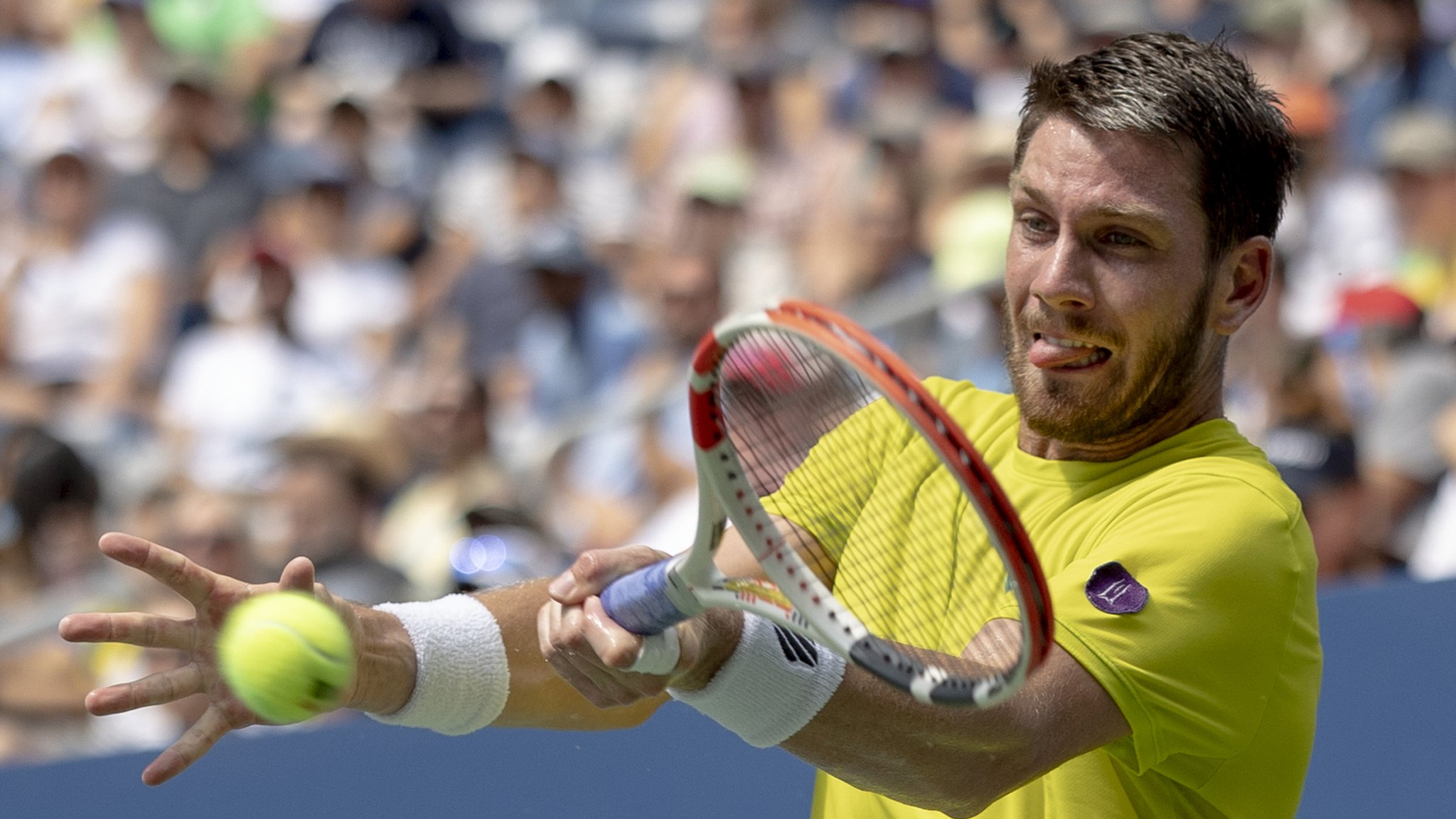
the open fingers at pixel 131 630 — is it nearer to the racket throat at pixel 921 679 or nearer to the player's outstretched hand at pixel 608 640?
the player's outstretched hand at pixel 608 640

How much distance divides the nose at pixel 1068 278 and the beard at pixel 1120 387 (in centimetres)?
4

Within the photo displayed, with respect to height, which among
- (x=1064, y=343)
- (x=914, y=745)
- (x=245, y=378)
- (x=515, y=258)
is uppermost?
(x=515, y=258)

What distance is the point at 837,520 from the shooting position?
2389 mm

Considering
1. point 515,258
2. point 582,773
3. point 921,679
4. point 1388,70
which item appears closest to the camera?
point 921,679

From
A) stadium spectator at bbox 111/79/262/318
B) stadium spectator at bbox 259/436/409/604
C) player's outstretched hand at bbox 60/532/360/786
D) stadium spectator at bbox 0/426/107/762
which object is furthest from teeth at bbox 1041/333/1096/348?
stadium spectator at bbox 111/79/262/318

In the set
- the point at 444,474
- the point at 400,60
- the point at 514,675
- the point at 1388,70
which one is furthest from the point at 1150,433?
the point at 400,60

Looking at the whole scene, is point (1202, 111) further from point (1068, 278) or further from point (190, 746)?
point (190, 746)

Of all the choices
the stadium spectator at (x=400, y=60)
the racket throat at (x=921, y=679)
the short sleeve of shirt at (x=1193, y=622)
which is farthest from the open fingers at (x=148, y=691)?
the stadium spectator at (x=400, y=60)

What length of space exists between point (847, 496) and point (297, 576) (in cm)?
71

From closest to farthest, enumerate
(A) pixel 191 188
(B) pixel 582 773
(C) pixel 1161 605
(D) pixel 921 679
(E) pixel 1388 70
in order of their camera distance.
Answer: (D) pixel 921 679, (C) pixel 1161 605, (B) pixel 582 773, (E) pixel 1388 70, (A) pixel 191 188

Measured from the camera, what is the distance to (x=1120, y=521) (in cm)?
232

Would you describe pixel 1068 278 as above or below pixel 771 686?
above

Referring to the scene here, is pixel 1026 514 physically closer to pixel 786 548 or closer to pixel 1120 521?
pixel 1120 521

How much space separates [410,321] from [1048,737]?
18.0ft
